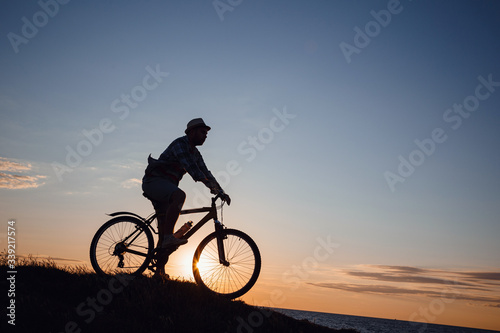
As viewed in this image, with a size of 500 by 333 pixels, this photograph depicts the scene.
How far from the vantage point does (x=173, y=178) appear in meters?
7.85

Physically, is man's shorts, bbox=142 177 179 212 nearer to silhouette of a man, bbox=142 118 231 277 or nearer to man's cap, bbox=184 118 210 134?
silhouette of a man, bbox=142 118 231 277

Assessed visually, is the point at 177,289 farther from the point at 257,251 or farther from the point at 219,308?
the point at 257,251

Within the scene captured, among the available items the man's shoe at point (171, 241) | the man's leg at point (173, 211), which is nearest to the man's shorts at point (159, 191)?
the man's leg at point (173, 211)

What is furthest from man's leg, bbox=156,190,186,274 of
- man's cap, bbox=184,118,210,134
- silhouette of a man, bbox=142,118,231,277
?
man's cap, bbox=184,118,210,134

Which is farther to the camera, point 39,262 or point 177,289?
point 39,262

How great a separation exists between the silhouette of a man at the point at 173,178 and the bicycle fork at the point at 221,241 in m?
0.55

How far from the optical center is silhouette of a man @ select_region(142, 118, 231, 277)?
7.30 metres

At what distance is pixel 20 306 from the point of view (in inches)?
243

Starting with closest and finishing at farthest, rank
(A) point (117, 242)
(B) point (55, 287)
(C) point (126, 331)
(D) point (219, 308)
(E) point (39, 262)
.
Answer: (C) point (126, 331), (D) point (219, 308), (B) point (55, 287), (A) point (117, 242), (E) point (39, 262)

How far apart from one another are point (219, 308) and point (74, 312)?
2.58 m

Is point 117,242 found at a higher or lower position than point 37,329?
higher

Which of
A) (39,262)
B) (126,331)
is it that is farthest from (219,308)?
(39,262)

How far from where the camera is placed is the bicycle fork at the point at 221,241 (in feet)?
23.4

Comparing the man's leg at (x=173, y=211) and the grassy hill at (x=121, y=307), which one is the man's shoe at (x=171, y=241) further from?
the grassy hill at (x=121, y=307)
